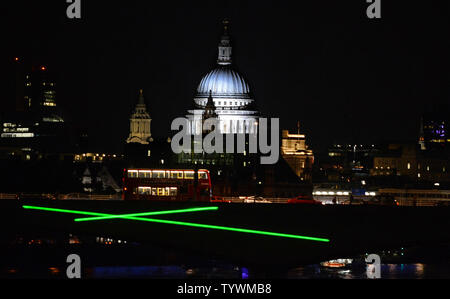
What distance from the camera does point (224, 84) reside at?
166 m

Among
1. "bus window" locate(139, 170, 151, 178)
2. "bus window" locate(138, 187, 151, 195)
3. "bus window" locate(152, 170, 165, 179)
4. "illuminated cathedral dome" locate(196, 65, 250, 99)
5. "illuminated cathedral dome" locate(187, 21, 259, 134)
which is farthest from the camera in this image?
"illuminated cathedral dome" locate(196, 65, 250, 99)

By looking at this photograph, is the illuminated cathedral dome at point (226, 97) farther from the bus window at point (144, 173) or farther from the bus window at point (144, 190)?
the bus window at point (144, 190)

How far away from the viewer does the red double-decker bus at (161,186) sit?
66.3 m

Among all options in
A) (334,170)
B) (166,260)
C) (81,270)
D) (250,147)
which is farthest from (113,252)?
(334,170)

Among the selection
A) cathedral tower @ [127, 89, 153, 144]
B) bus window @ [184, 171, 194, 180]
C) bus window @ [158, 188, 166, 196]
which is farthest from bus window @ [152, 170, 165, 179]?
cathedral tower @ [127, 89, 153, 144]

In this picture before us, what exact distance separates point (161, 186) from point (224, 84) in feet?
325

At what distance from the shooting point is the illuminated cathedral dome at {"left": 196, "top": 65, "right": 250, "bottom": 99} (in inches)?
6496

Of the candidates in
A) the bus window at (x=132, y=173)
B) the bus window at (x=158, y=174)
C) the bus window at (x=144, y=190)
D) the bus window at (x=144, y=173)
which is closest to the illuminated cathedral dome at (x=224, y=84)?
the bus window at (x=158, y=174)

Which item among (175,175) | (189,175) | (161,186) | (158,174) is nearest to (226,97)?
(189,175)

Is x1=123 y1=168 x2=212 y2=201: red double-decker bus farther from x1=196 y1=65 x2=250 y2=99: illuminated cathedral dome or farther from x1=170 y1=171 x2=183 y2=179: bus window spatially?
x1=196 y1=65 x2=250 y2=99: illuminated cathedral dome

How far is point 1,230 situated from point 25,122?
14840 centimetres

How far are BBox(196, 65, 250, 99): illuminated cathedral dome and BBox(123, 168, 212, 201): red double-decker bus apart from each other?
94.9 metres

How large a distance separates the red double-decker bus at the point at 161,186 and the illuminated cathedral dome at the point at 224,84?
311 ft

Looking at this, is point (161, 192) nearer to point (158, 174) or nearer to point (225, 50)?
point (158, 174)
